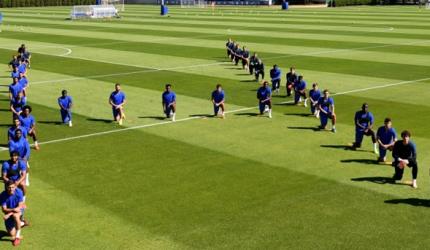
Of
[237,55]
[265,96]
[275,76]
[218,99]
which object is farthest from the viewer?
[237,55]

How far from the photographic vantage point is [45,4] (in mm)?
128625

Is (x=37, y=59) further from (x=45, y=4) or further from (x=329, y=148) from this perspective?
(x=45, y=4)

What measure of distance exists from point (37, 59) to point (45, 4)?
9372 cm

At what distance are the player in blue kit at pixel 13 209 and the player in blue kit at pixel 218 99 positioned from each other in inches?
456

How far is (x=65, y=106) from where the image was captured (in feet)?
70.5

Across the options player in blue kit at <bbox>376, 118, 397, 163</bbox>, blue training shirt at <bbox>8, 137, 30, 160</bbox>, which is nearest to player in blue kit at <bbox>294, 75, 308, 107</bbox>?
player in blue kit at <bbox>376, 118, 397, 163</bbox>

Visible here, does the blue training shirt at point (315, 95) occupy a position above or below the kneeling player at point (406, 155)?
above

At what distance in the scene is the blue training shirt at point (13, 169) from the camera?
1284cm

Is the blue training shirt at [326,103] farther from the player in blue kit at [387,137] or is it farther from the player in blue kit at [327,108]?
the player in blue kit at [387,137]

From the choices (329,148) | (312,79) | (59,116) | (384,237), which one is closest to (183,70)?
(312,79)

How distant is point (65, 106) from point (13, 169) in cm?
884

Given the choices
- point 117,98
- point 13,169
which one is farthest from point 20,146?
point 117,98

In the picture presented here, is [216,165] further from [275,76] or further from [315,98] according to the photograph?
[275,76]

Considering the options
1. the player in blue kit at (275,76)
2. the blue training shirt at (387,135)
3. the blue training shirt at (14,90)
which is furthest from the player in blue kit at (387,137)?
the blue training shirt at (14,90)
